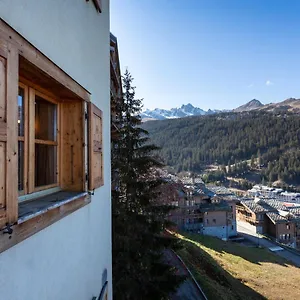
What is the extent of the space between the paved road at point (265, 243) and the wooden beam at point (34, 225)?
937 inches

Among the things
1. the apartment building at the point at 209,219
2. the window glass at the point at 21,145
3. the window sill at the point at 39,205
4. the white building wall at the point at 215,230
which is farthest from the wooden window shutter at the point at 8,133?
the white building wall at the point at 215,230

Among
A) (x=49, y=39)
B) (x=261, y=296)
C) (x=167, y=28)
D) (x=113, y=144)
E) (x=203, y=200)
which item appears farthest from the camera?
(x=203, y=200)

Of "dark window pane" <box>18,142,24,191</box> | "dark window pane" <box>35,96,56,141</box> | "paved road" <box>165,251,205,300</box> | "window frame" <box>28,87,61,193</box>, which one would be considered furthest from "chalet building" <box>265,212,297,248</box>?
"dark window pane" <box>18,142,24,191</box>

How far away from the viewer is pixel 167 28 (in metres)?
21.0

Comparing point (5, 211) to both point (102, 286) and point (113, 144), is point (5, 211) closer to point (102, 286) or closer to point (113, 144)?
point (102, 286)

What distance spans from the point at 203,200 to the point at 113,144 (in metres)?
25.1

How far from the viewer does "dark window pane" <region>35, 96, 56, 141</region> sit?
2131 millimetres

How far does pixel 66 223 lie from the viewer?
78.9 inches

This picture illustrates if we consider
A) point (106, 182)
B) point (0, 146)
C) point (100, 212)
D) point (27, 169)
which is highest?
point (0, 146)

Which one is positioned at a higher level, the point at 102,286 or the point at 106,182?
the point at 106,182

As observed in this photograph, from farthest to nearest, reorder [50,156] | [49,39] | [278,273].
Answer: [278,273] → [50,156] → [49,39]

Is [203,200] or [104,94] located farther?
[203,200]

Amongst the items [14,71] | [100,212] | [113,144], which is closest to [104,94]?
[100,212]

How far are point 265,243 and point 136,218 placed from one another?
78.1 ft
